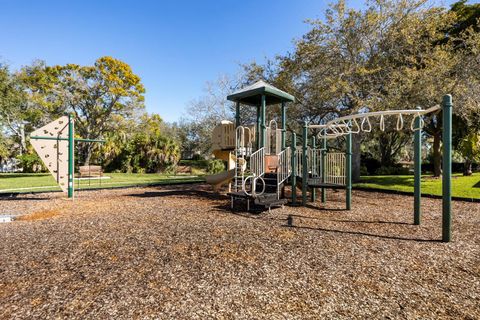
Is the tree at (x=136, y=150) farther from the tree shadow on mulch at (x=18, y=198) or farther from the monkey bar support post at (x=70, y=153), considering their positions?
the monkey bar support post at (x=70, y=153)

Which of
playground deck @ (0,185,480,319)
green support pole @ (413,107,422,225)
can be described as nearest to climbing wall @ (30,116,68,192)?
playground deck @ (0,185,480,319)

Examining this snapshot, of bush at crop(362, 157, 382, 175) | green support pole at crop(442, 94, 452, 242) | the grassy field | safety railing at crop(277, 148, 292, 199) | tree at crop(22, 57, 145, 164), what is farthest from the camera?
bush at crop(362, 157, 382, 175)

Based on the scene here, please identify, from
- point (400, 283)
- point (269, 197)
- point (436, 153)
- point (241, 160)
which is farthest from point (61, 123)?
point (436, 153)

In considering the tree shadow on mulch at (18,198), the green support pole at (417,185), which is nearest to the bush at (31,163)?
the tree shadow on mulch at (18,198)

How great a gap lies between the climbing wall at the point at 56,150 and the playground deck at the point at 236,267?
9.81 ft

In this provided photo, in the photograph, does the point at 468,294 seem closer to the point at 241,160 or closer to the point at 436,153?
the point at 241,160

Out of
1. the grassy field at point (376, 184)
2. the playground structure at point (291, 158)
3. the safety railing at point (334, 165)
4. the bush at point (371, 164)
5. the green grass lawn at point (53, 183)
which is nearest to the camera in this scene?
the playground structure at point (291, 158)

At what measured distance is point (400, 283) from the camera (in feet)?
10.2

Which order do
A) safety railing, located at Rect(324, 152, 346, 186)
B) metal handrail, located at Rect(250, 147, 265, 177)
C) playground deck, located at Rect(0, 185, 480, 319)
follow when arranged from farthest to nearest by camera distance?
safety railing, located at Rect(324, 152, 346, 186)
metal handrail, located at Rect(250, 147, 265, 177)
playground deck, located at Rect(0, 185, 480, 319)

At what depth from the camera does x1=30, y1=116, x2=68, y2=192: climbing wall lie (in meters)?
8.99

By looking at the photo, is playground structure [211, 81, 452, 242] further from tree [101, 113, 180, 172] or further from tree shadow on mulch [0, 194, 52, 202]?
tree [101, 113, 180, 172]

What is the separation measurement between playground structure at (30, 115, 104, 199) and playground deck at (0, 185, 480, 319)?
2.97m

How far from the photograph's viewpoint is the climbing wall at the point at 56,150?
8989mm

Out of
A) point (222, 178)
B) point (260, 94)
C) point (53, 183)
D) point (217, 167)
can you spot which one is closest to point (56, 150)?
point (222, 178)
